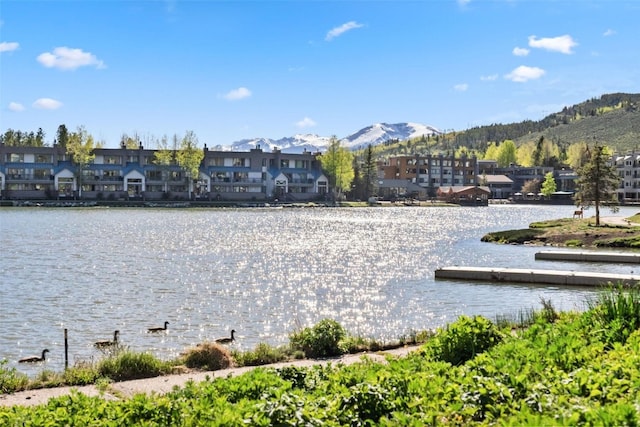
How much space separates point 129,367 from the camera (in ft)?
52.3

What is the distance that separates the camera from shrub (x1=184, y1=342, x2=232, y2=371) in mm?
16672

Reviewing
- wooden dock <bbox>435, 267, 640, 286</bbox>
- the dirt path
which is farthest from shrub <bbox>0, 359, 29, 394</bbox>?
wooden dock <bbox>435, 267, 640, 286</bbox>

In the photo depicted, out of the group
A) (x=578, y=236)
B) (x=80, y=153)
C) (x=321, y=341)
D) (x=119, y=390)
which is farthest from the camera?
(x=80, y=153)

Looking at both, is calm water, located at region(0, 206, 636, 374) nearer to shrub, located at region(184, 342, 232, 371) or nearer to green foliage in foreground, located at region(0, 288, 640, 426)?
shrub, located at region(184, 342, 232, 371)

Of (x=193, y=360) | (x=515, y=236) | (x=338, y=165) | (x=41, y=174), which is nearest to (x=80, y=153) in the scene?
(x=41, y=174)

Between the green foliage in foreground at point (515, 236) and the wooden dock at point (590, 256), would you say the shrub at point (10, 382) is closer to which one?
the wooden dock at point (590, 256)

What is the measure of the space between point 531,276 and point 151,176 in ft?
430

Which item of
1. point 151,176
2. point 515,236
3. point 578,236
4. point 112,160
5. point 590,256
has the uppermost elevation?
point 112,160

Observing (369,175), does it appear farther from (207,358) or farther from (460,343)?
(460,343)

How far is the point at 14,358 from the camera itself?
19.6 metres

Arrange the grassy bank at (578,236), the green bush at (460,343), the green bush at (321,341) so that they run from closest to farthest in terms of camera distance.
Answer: the green bush at (460,343) → the green bush at (321,341) → the grassy bank at (578,236)

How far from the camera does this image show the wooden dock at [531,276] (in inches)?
1318

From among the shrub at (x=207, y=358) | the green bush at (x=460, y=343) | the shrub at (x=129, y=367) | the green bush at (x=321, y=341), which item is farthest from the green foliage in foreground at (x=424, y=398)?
the green bush at (x=321, y=341)

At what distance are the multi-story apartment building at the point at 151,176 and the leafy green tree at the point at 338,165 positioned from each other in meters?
4.85
